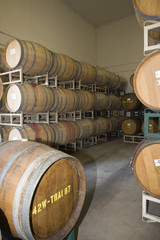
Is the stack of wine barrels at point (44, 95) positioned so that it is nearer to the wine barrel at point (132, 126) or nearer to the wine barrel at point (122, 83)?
the wine barrel at point (132, 126)

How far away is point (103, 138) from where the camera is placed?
324 inches

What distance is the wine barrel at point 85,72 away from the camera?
6.22m

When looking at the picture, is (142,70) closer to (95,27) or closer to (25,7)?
(25,7)

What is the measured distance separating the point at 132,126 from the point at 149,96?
556cm

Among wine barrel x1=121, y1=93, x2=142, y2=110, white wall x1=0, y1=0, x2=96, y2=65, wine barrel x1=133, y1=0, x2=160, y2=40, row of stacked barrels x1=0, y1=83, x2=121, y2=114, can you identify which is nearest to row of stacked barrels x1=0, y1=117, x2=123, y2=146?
row of stacked barrels x1=0, y1=83, x2=121, y2=114

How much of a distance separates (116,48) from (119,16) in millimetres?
1656

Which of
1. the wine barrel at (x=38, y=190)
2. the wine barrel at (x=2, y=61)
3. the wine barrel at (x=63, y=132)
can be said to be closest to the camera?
the wine barrel at (x=38, y=190)

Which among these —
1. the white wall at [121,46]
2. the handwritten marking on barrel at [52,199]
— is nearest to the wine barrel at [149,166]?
the handwritten marking on barrel at [52,199]

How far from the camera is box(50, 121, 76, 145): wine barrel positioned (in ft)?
16.3

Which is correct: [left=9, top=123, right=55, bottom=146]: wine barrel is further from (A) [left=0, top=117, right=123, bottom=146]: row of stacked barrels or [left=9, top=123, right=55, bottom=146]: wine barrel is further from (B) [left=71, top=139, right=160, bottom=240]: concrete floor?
(B) [left=71, top=139, right=160, bottom=240]: concrete floor

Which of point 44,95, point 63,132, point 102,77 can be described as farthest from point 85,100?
point 44,95

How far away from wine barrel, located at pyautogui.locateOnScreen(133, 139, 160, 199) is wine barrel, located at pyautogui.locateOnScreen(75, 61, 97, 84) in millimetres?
4592

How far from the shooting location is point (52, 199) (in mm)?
1417

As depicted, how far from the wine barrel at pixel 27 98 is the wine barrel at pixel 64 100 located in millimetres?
385
